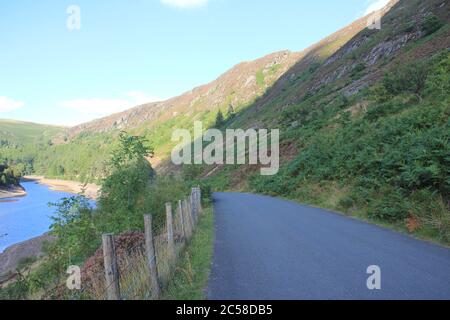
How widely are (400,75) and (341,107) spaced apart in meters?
11.2

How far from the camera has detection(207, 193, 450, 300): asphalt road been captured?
557 cm

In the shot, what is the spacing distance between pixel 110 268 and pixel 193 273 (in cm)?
255

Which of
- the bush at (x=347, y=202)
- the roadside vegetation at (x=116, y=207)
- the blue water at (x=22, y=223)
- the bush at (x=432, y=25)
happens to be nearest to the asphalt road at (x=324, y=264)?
the bush at (x=347, y=202)

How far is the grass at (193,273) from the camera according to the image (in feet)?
19.1

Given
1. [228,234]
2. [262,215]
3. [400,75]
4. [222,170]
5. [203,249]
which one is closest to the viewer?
[203,249]

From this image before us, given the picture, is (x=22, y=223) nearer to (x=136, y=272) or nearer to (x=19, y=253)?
(x=19, y=253)

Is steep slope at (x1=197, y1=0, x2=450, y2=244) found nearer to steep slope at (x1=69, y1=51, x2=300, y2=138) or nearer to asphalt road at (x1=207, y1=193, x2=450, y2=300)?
asphalt road at (x1=207, y1=193, x2=450, y2=300)

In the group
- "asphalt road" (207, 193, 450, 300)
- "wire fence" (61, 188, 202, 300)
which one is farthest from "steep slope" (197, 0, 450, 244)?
"wire fence" (61, 188, 202, 300)

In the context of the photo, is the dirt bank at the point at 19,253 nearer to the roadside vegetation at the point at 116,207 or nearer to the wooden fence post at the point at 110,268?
the roadside vegetation at the point at 116,207

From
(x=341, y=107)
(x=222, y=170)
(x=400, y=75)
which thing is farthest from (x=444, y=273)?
(x=222, y=170)

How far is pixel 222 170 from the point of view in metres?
48.9
